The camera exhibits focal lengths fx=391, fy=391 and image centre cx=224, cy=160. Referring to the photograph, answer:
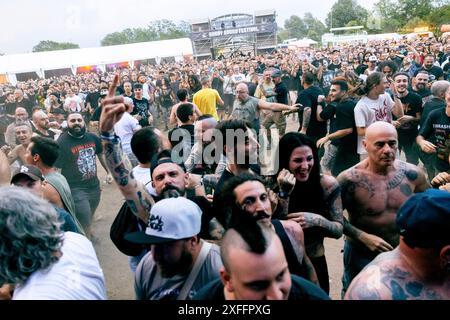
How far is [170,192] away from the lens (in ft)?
9.03

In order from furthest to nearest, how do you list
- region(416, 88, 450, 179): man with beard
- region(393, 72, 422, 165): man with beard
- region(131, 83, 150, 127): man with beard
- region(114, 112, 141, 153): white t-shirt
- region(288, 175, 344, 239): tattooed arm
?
region(131, 83, 150, 127): man with beard → region(114, 112, 141, 153): white t-shirt → region(393, 72, 422, 165): man with beard → region(416, 88, 450, 179): man with beard → region(288, 175, 344, 239): tattooed arm

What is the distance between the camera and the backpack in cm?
267

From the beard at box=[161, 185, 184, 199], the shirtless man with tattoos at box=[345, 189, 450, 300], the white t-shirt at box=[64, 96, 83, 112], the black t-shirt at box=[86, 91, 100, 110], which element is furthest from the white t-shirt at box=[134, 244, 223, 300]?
the white t-shirt at box=[64, 96, 83, 112]

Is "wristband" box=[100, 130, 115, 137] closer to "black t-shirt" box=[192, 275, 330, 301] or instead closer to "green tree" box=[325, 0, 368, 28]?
"black t-shirt" box=[192, 275, 330, 301]

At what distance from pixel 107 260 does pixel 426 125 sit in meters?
4.33

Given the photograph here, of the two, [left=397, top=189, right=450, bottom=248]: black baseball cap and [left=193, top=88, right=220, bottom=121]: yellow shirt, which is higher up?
[left=397, top=189, right=450, bottom=248]: black baseball cap

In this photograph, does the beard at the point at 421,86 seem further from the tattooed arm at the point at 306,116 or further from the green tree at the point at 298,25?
the green tree at the point at 298,25

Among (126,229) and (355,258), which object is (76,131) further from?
(355,258)

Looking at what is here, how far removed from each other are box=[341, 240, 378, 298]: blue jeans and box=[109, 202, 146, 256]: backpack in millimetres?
1594

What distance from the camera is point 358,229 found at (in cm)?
301

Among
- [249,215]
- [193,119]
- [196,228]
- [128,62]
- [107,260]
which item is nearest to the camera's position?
[196,228]
